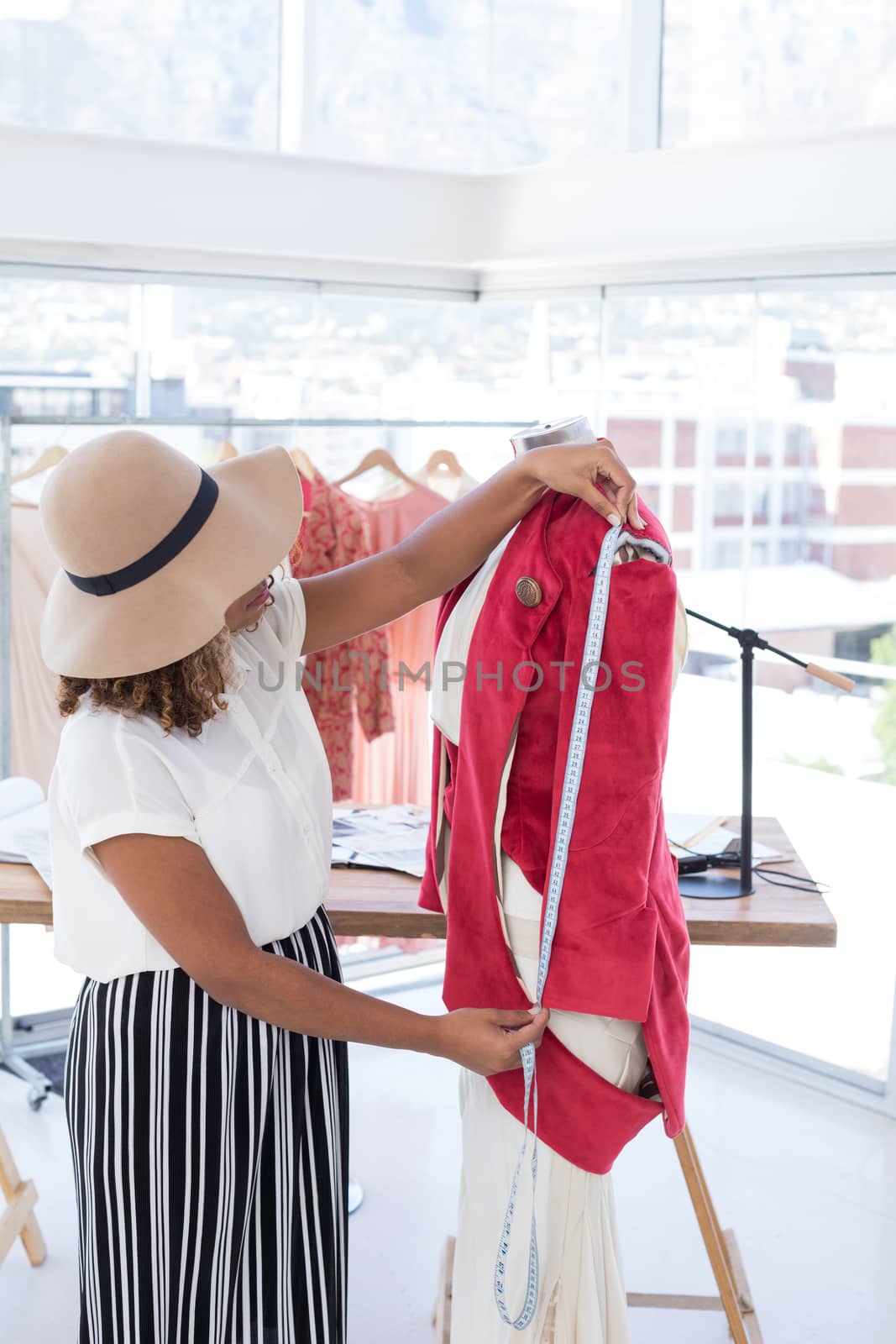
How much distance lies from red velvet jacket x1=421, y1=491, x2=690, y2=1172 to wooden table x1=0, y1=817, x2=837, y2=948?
0.28m

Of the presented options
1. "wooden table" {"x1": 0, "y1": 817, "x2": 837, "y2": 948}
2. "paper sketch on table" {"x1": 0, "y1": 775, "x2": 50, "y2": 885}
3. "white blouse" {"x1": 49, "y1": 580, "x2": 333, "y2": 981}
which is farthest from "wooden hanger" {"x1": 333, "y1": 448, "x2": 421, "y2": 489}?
"white blouse" {"x1": 49, "y1": 580, "x2": 333, "y2": 981}

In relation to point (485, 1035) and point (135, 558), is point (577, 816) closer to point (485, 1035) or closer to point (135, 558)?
point (485, 1035)

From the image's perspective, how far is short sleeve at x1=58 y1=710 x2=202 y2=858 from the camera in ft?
4.58

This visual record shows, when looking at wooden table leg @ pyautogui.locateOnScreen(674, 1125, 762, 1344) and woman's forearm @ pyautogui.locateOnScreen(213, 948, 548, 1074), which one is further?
wooden table leg @ pyautogui.locateOnScreen(674, 1125, 762, 1344)

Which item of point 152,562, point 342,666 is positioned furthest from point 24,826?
point 342,666

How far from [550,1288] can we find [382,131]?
3.32m

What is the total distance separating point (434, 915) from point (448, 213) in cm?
254

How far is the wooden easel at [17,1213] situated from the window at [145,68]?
2.49 metres

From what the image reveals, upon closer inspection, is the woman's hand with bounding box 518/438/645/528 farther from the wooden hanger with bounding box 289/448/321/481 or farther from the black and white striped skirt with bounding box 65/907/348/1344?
the wooden hanger with bounding box 289/448/321/481

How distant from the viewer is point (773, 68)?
329 centimetres

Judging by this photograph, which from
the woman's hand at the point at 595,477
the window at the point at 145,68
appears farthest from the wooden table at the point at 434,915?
the window at the point at 145,68

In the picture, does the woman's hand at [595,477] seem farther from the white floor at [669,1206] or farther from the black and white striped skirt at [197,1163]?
the white floor at [669,1206]

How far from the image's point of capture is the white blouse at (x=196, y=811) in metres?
1.42

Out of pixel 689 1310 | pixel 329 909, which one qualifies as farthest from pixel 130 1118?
pixel 689 1310
